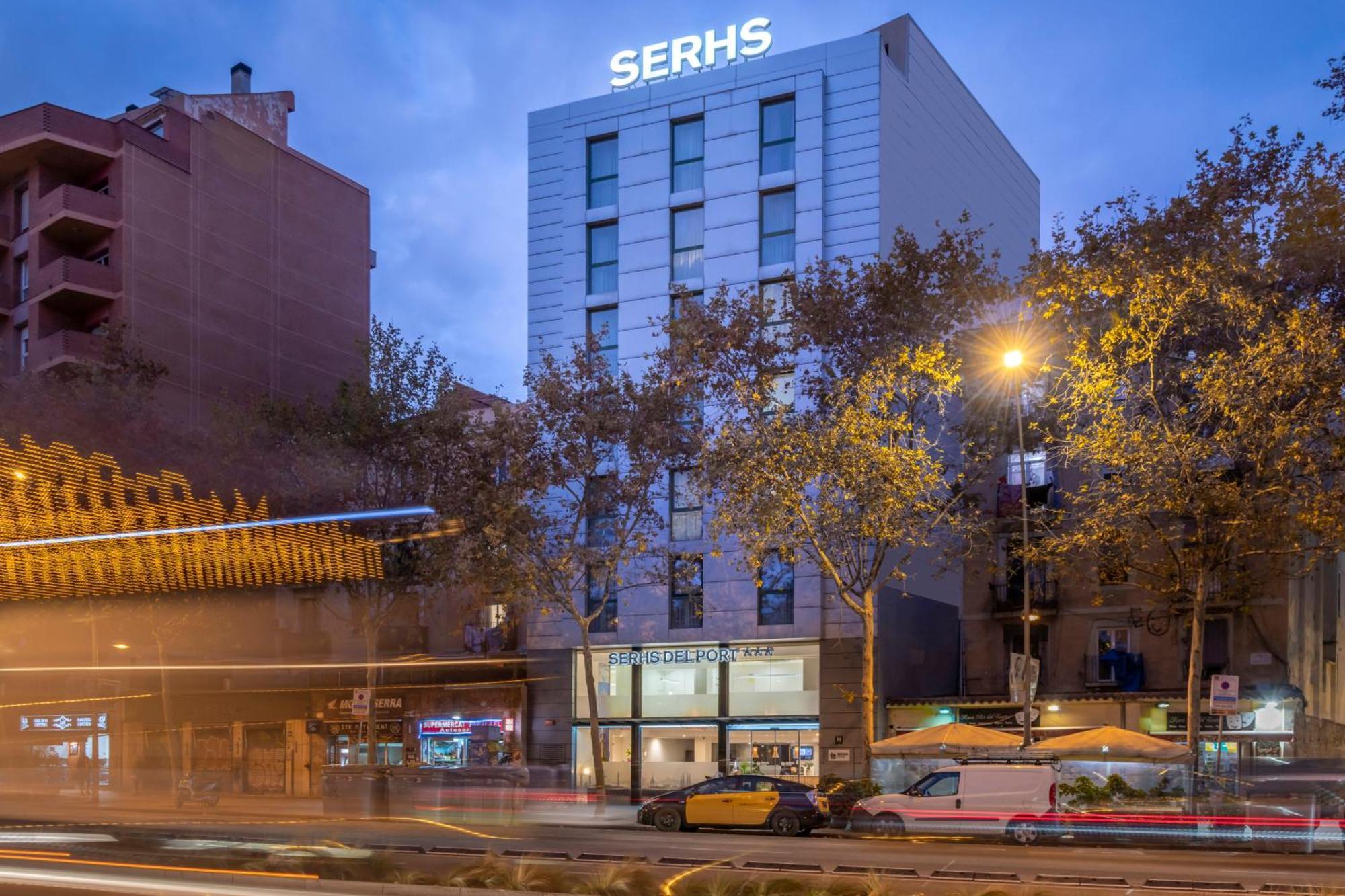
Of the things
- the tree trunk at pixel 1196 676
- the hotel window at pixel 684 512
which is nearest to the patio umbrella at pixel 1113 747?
the tree trunk at pixel 1196 676

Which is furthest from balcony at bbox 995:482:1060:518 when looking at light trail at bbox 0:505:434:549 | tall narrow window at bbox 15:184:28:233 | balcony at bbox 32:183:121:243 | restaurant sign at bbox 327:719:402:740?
tall narrow window at bbox 15:184:28:233

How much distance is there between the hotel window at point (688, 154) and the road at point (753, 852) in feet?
70.5

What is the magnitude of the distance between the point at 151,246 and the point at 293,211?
26.3ft

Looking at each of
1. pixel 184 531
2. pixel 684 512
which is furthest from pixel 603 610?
pixel 184 531

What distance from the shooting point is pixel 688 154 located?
43719 millimetres

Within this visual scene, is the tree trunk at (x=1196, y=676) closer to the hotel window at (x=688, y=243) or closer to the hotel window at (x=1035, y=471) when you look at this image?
the hotel window at (x=1035, y=471)

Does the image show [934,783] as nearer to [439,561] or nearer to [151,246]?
[439,561]

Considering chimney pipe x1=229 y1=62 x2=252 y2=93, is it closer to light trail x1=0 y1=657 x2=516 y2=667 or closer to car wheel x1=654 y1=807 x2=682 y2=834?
light trail x1=0 y1=657 x2=516 y2=667

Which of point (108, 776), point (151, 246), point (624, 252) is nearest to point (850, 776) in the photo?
point (624, 252)

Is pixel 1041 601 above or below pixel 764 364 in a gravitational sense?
below

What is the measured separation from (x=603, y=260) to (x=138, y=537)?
19.1m

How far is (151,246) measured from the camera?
52.8 meters

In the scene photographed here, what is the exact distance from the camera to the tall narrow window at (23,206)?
5422 cm

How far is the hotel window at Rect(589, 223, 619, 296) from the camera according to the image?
44.7 metres
